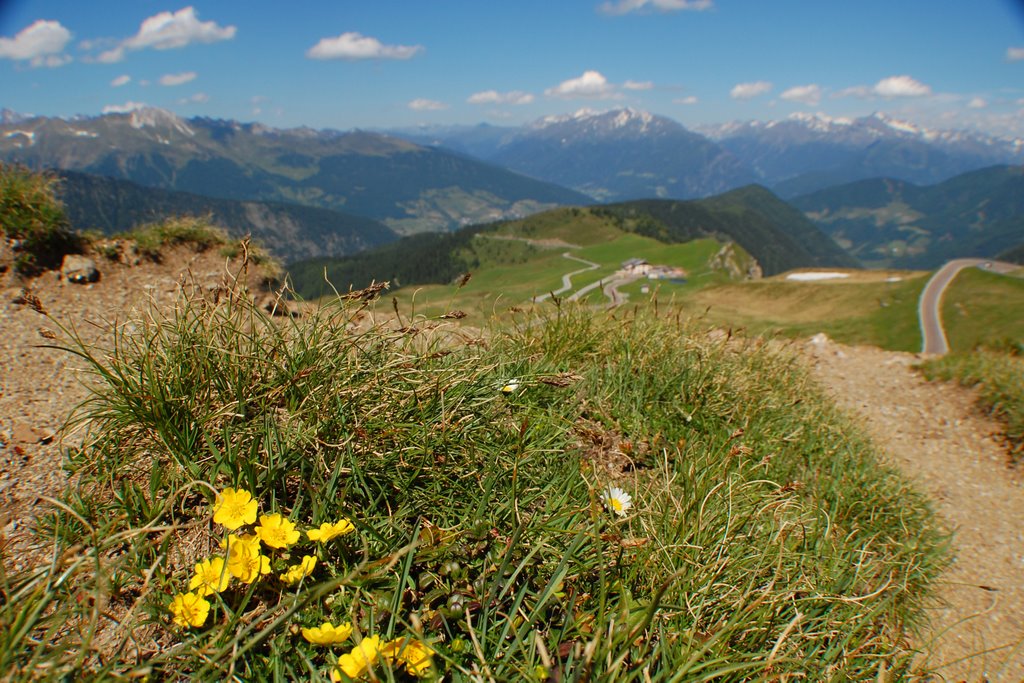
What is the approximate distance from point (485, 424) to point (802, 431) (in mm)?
3662

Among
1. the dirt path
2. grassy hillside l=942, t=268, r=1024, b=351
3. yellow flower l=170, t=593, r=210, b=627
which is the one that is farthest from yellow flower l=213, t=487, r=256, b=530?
grassy hillside l=942, t=268, r=1024, b=351

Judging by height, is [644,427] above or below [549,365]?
below

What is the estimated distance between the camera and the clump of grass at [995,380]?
8688 mm

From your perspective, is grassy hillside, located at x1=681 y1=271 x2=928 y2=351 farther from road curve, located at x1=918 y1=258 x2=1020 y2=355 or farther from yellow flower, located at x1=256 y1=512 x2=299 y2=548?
yellow flower, located at x1=256 y1=512 x2=299 y2=548

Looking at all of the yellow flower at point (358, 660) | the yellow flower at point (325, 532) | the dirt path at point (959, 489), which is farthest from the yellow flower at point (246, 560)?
the dirt path at point (959, 489)

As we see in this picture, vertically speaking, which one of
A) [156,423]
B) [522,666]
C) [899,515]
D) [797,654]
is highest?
[156,423]

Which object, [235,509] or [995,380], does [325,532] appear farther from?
[995,380]

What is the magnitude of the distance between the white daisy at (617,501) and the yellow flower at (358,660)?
4.08ft

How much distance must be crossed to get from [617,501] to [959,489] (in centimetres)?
756

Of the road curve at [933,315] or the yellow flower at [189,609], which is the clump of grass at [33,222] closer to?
the yellow flower at [189,609]

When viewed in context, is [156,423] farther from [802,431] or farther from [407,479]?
[802,431]

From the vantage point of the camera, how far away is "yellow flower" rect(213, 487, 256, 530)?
190cm

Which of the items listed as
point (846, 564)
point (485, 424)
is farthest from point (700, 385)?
point (485, 424)

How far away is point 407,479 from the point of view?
257 cm
